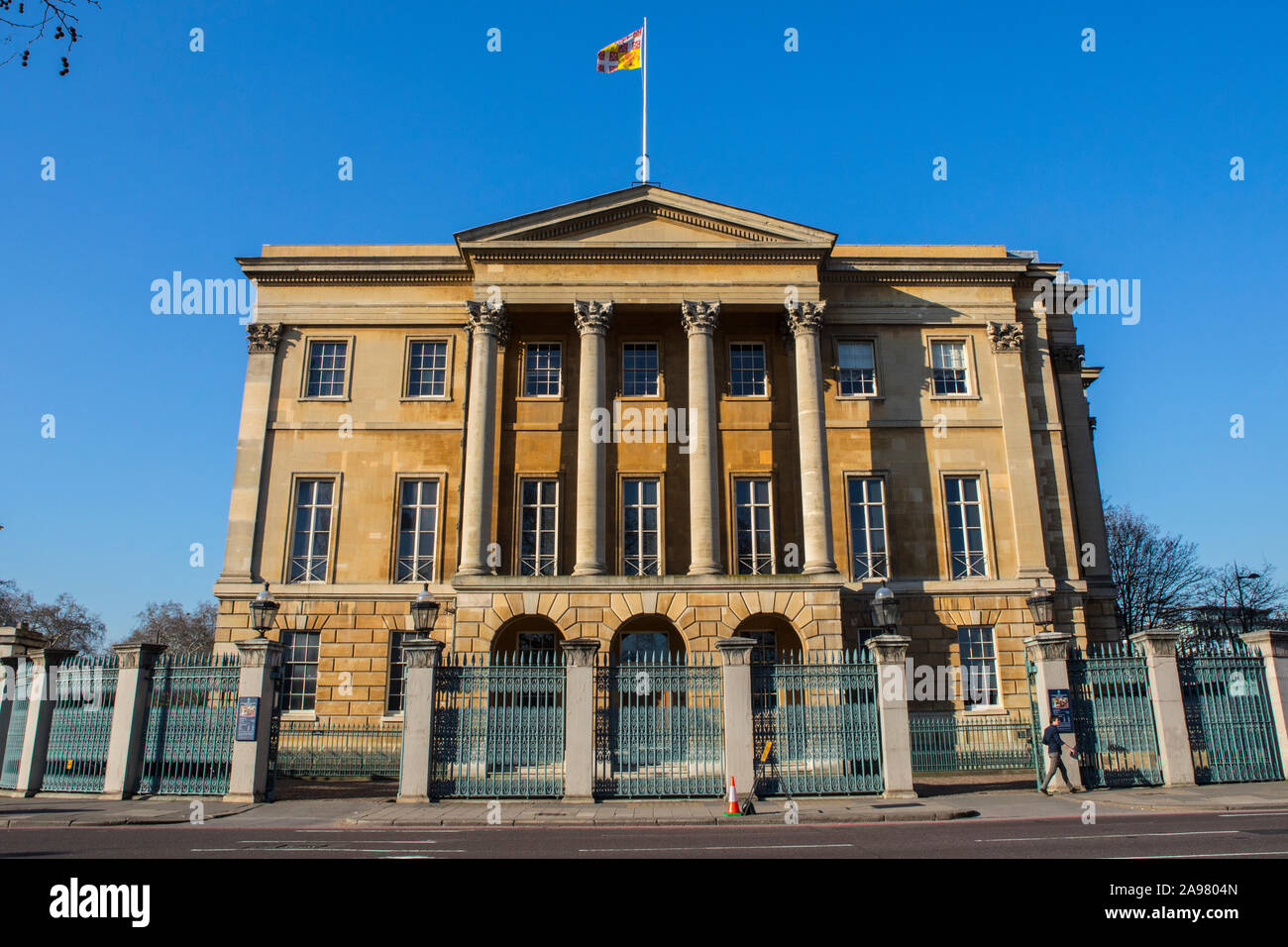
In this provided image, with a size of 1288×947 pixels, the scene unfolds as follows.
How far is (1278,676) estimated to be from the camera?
67.3 ft

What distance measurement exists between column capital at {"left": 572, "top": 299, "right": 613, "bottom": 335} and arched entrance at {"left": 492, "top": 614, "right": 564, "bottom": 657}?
951cm

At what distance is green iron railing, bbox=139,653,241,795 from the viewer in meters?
19.8

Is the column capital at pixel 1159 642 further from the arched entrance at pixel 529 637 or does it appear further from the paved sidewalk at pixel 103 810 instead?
the paved sidewalk at pixel 103 810

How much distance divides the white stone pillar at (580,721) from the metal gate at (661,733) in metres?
0.43

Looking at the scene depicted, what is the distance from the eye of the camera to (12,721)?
22141mm

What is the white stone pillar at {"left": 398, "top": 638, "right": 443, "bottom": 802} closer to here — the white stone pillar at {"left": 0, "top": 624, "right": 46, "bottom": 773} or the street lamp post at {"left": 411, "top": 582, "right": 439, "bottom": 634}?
the street lamp post at {"left": 411, "top": 582, "right": 439, "bottom": 634}

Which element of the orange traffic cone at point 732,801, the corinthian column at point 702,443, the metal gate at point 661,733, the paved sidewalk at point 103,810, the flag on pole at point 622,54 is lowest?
the paved sidewalk at point 103,810

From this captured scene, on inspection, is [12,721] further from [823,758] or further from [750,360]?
[750,360]

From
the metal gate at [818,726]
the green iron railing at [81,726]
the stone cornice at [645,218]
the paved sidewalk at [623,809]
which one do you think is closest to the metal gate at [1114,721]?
the paved sidewalk at [623,809]

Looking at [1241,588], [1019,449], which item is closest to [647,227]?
[1019,449]

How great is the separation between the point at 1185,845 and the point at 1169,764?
31.2 feet

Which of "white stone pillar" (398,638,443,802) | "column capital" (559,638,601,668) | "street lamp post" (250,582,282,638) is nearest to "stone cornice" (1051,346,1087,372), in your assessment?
"column capital" (559,638,601,668)

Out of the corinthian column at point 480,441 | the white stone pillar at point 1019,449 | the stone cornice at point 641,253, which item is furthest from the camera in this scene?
the stone cornice at point 641,253

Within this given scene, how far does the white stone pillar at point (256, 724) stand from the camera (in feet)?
62.7
